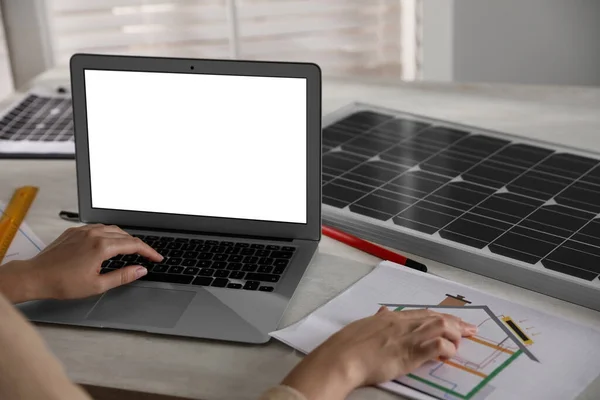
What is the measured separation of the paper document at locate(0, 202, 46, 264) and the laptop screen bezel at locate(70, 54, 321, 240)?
0.27 ft

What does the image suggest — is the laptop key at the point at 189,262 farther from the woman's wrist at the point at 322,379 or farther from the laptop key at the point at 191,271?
the woman's wrist at the point at 322,379

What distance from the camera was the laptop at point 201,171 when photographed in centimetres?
121

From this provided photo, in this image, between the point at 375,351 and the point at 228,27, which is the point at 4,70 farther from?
the point at 375,351

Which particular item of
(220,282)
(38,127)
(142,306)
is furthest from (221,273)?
(38,127)

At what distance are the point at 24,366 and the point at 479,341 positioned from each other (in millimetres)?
603

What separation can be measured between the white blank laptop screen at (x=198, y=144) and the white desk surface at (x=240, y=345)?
124mm

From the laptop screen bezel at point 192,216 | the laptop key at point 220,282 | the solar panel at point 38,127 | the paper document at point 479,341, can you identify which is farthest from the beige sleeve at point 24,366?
the solar panel at point 38,127

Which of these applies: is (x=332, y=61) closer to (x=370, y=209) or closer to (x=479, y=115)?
(x=479, y=115)

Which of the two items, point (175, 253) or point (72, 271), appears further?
point (175, 253)

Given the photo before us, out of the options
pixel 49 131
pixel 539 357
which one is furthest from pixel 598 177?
pixel 49 131

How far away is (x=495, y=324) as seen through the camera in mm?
1081

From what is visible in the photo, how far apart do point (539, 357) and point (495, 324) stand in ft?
0.28

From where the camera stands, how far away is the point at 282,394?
36.5 inches

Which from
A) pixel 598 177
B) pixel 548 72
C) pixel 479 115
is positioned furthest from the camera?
pixel 548 72
